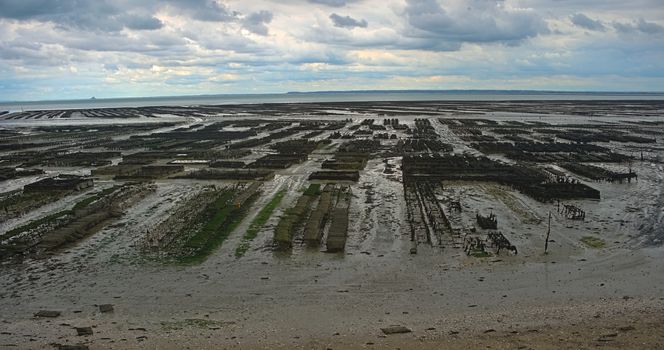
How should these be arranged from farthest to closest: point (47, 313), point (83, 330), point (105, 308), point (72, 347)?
point (105, 308) → point (47, 313) → point (83, 330) → point (72, 347)

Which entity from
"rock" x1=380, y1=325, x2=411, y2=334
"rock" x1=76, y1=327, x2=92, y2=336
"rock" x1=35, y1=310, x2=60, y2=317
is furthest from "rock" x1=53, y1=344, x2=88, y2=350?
"rock" x1=380, y1=325, x2=411, y2=334

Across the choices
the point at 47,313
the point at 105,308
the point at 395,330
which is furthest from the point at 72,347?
the point at 395,330

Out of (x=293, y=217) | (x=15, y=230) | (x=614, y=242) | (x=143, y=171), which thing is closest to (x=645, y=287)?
(x=614, y=242)

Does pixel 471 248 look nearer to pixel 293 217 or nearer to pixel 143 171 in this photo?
pixel 293 217

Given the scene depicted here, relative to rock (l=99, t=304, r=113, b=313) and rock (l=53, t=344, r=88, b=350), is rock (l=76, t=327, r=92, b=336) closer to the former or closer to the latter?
rock (l=53, t=344, r=88, b=350)

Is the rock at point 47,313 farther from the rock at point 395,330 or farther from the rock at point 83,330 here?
the rock at point 395,330

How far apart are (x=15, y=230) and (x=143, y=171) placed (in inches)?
590

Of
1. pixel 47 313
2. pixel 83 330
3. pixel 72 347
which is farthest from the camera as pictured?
pixel 47 313

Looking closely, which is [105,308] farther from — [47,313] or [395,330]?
[395,330]

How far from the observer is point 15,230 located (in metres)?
22.3

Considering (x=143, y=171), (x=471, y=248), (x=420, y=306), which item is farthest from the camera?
(x=143, y=171)

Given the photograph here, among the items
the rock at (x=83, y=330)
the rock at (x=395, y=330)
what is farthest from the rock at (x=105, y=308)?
the rock at (x=395, y=330)

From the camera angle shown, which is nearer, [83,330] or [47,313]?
[83,330]

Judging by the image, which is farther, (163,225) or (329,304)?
(163,225)
